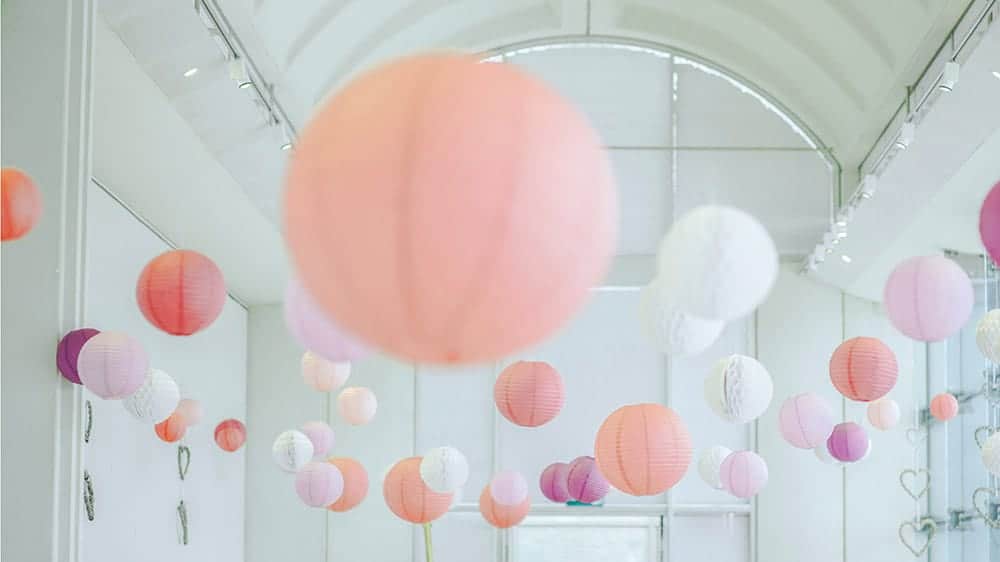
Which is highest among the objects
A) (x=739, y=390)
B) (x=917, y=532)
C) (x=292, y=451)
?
(x=739, y=390)

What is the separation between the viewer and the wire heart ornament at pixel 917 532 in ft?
45.3

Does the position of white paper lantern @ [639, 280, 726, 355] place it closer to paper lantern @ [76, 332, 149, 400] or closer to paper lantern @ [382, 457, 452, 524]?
paper lantern @ [76, 332, 149, 400]

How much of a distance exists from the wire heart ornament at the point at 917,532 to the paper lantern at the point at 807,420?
4.58 metres

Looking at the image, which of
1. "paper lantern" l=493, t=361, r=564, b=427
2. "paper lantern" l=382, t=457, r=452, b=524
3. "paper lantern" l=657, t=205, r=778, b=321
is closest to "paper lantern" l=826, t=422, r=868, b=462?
"paper lantern" l=493, t=361, r=564, b=427

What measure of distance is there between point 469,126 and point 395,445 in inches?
463

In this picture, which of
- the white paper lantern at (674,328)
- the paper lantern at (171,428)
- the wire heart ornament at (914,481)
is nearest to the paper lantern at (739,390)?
the white paper lantern at (674,328)

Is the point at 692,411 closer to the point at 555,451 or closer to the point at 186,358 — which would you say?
the point at 555,451

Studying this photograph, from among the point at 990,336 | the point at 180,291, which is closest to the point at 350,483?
the point at 180,291

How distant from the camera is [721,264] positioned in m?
4.69

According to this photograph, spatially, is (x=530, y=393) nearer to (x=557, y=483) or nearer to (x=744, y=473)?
(x=744, y=473)

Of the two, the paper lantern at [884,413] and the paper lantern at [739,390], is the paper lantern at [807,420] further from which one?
the paper lantern at [884,413]

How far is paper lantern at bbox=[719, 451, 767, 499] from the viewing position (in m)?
9.72

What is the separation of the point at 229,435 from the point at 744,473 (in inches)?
189

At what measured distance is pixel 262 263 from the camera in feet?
43.9
